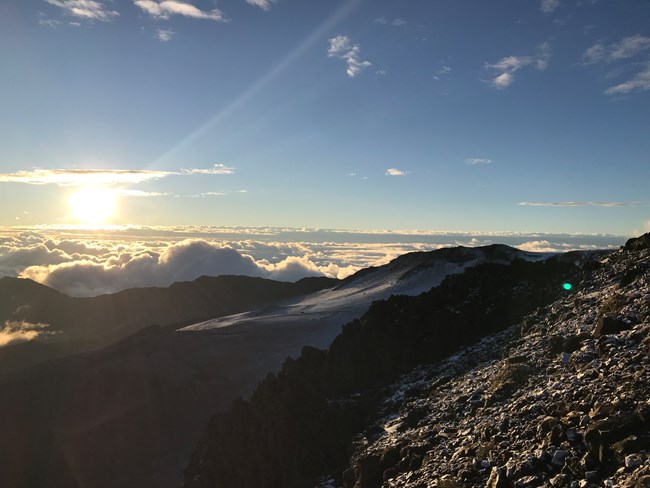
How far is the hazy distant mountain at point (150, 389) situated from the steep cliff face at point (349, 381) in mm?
30062

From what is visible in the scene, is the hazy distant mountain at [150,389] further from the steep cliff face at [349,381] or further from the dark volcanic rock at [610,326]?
the dark volcanic rock at [610,326]

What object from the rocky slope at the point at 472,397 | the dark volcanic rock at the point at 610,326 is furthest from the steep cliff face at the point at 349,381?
the dark volcanic rock at the point at 610,326

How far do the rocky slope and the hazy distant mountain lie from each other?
3511cm

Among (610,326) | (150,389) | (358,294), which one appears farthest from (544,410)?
(358,294)

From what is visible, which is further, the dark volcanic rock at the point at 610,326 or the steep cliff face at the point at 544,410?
the dark volcanic rock at the point at 610,326

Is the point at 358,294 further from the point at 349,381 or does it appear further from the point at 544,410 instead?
the point at 544,410

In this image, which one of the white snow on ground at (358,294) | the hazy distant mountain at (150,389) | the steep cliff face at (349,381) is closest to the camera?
the steep cliff face at (349,381)

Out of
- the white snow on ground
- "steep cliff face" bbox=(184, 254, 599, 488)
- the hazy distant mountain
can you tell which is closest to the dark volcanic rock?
"steep cliff face" bbox=(184, 254, 599, 488)

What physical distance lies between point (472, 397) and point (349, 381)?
2064 centimetres

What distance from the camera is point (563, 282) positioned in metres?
43.9

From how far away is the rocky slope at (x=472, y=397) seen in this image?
49.8 feet

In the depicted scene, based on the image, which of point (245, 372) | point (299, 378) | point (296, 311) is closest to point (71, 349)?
point (296, 311)

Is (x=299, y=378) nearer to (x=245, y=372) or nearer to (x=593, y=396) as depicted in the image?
(x=593, y=396)

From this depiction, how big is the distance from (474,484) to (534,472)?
232 centimetres
